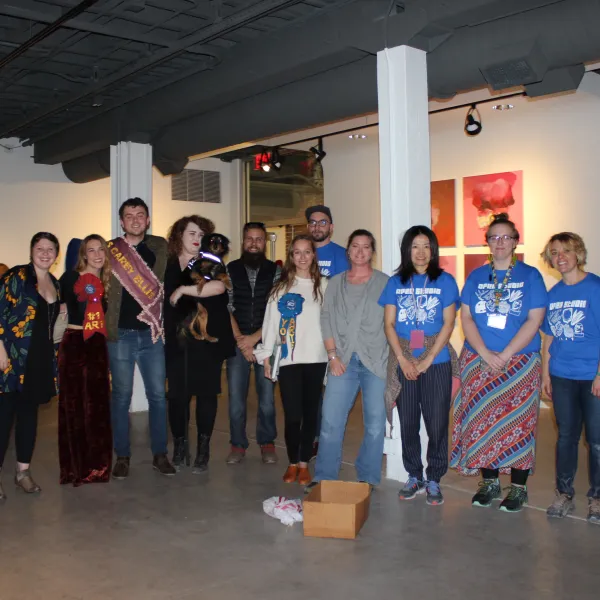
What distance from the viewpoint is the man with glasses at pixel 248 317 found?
4617 millimetres

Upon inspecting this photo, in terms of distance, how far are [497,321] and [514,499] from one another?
0.93 metres

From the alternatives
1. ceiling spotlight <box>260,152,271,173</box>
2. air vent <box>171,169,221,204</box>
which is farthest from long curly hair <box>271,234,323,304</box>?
air vent <box>171,169,221,204</box>

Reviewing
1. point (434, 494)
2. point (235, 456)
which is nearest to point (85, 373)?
point (235, 456)

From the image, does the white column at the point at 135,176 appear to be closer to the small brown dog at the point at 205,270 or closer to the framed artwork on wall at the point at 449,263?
the small brown dog at the point at 205,270

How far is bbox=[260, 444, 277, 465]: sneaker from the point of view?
4797mm

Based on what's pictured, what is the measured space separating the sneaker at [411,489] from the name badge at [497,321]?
0.97 meters

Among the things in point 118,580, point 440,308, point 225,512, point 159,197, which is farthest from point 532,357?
point 159,197

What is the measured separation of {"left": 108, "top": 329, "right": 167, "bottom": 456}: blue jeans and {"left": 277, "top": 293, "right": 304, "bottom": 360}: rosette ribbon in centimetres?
83

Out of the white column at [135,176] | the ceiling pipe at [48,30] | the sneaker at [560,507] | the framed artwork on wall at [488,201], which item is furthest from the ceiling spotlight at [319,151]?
the sneaker at [560,507]

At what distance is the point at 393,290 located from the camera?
3.84 metres

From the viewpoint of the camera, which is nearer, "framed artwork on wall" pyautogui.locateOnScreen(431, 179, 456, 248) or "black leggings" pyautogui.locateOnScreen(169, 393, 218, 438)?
"black leggings" pyautogui.locateOnScreen(169, 393, 218, 438)

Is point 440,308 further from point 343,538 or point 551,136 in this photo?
point 551,136

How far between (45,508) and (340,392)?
169 cm

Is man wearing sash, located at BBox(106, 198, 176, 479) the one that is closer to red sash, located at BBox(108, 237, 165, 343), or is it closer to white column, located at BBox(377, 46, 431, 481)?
red sash, located at BBox(108, 237, 165, 343)
